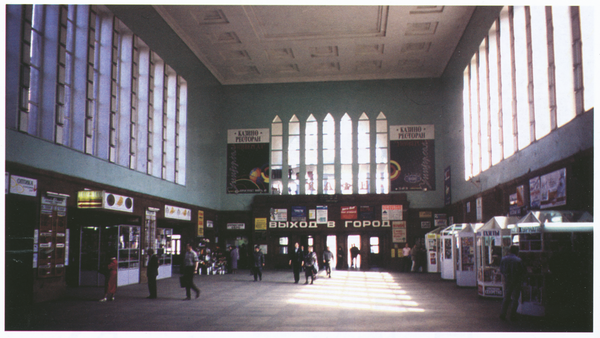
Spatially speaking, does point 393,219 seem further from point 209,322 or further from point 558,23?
point 209,322

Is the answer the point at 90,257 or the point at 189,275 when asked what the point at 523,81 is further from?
the point at 90,257

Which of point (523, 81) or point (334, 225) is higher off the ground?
point (523, 81)

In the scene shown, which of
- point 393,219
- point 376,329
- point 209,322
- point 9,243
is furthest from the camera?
point 393,219

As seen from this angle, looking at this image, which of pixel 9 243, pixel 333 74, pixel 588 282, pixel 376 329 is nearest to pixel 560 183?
pixel 588 282

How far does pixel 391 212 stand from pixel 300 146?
7160mm

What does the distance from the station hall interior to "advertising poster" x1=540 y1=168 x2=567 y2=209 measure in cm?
8

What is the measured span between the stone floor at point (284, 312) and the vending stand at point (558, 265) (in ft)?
1.45

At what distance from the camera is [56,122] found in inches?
584

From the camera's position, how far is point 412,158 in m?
30.6

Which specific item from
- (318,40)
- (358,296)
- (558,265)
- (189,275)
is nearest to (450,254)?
(358,296)

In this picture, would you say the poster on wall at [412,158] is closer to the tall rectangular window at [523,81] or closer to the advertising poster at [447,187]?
the advertising poster at [447,187]

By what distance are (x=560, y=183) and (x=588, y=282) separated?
3.71m

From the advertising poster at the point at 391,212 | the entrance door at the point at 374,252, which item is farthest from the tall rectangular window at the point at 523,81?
the entrance door at the point at 374,252

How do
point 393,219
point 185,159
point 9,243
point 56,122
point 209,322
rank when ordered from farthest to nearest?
point 393,219 → point 185,159 → point 56,122 → point 9,243 → point 209,322
